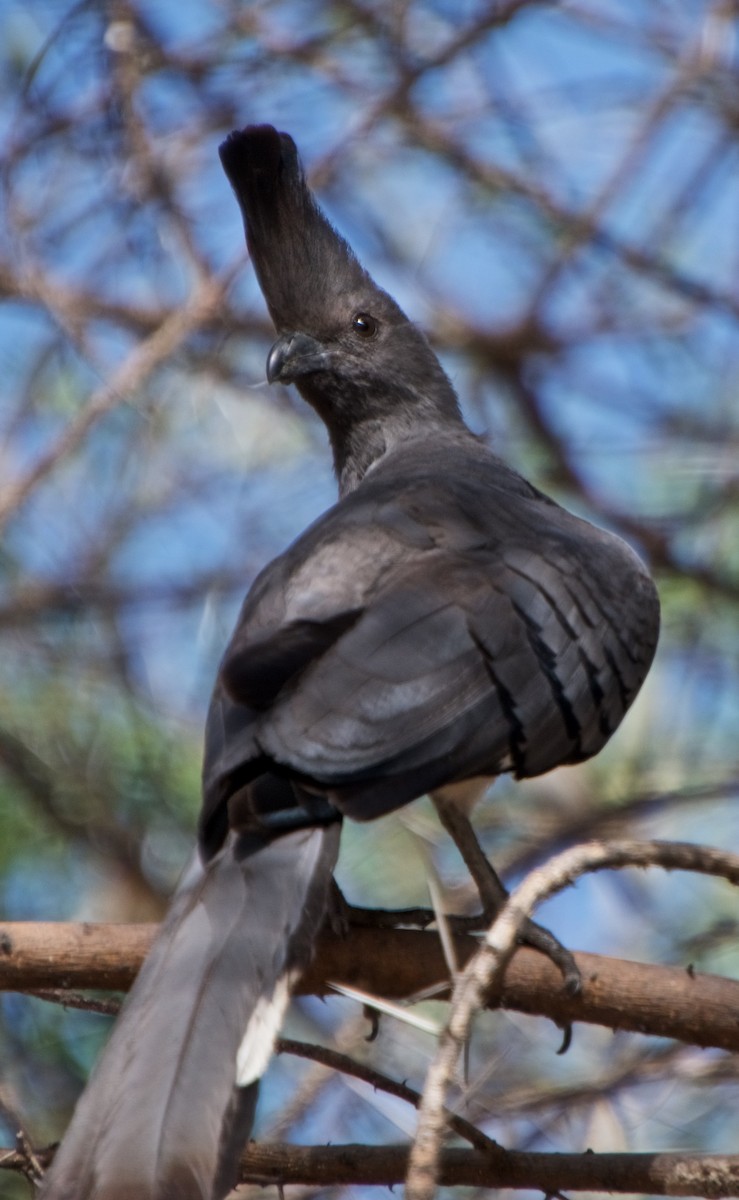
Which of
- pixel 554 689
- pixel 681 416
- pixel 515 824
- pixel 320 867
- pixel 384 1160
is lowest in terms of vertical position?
pixel 384 1160

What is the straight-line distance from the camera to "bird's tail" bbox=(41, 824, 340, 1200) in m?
2.55

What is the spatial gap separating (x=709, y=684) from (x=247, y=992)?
3.81 m

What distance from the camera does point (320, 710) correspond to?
320cm

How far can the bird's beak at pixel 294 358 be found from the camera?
491 centimetres

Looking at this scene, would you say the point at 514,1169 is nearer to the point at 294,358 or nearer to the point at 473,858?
the point at 473,858

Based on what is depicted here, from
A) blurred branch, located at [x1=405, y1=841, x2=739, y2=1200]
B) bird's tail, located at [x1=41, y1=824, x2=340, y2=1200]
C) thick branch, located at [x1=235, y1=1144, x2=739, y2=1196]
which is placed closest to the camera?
blurred branch, located at [x1=405, y1=841, x2=739, y2=1200]

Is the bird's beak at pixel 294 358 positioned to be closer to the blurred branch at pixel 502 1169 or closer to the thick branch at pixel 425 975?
the thick branch at pixel 425 975

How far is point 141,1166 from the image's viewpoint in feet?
8.28

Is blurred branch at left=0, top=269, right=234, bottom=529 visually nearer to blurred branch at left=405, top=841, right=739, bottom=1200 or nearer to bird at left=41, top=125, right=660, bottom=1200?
bird at left=41, top=125, right=660, bottom=1200

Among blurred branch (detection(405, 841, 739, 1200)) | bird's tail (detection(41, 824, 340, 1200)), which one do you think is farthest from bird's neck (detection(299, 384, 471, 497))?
blurred branch (detection(405, 841, 739, 1200))

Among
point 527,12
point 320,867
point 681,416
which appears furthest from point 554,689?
point 527,12

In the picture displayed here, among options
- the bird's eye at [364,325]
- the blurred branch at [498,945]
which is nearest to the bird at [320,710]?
the bird's eye at [364,325]

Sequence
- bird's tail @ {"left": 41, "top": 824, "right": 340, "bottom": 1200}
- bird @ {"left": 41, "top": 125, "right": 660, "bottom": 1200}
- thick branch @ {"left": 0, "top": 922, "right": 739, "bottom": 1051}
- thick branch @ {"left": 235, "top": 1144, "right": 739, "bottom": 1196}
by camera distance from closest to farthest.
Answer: bird's tail @ {"left": 41, "top": 824, "right": 340, "bottom": 1200}
bird @ {"left": 41, "top": 125, "right": 660, "bottom": 1200}
thick branch @ {"left": 235, "top": 1144, "right": 739, "bottom": 1196}
thick branch @ {"left": 0, "top": 922, "right": 739, "bottom": 1051}

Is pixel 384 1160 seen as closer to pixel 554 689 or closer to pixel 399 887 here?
pixel 554 689
